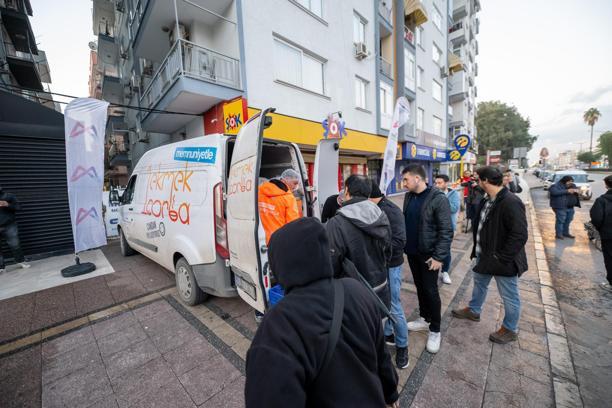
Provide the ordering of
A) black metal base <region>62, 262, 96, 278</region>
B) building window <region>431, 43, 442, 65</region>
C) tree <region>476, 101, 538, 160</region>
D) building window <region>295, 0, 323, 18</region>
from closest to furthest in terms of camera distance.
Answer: black metal base <region>62, 262, 96, 278</region>, building window <region>295, 0, 323, 18</region>, building window <region>431, 43, 442, 65</region>, tree <region>476, 101, 538, 160</region>

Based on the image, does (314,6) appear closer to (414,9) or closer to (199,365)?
(414,9)

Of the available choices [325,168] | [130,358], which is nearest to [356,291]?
[130,358]

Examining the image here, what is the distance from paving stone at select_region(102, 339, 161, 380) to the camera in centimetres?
248

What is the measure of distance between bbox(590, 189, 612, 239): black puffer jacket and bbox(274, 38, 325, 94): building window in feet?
26.7

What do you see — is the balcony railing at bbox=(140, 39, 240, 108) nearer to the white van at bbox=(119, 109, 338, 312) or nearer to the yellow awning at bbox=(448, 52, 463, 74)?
the white van at bbox=(119, 109, 338, 312)

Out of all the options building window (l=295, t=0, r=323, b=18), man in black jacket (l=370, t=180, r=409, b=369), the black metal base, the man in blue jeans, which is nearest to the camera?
man in black jacket (l=370, t=180, r=409, b=369)

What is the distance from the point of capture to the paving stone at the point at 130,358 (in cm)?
248

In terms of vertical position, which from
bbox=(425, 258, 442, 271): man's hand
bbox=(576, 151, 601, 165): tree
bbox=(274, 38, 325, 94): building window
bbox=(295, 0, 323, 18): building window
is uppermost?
bbox=(295, 0, 323, 18): building window

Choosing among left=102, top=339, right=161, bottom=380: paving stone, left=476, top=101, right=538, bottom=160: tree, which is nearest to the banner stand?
left=102, top=339, right=161, bottom=380: paving stone

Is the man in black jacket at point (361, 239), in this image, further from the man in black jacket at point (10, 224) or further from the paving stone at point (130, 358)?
the man in black jacket at point (10, 224)

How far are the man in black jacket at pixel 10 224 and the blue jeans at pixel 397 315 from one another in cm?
771

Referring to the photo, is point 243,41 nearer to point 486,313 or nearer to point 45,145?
point 45,145

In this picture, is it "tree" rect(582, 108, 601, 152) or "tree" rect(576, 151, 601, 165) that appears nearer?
"tree" rect(582, 108, 601, 152)

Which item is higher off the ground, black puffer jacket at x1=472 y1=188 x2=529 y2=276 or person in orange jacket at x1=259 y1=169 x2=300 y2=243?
person in orange jacket at x1=259 y1=169 x2=300 y2=243
